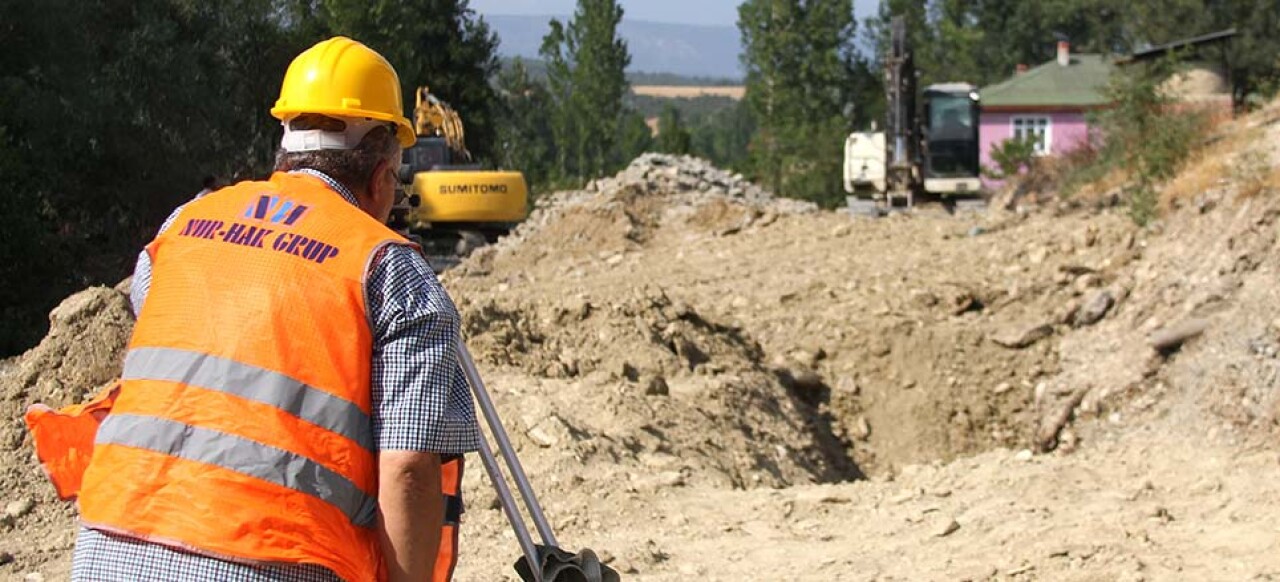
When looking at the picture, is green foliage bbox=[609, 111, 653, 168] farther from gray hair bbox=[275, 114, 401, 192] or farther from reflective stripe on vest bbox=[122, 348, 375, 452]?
reflective stripe on vest bbox=[122, 348, 375, 452]

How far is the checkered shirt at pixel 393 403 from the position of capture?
2184mm

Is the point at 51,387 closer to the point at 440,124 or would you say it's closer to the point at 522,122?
the point at 440,124

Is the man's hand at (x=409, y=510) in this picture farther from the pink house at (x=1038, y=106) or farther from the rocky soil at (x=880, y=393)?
the pink house at (x=1038, y=106)

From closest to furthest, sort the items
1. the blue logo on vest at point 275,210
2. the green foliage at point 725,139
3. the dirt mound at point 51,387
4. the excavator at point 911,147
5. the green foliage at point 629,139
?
the blue logo on vest at point 275,210, the dirt mound at point 51,387, the excavator at point 911,147, the green foliage at point 629,139, the green foliage at point 725,139

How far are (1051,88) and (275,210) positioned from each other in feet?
170

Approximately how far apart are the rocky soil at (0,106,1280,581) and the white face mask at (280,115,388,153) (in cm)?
346

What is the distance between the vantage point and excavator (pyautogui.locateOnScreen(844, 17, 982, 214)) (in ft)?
73.7

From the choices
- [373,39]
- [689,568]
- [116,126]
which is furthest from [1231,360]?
[373,39]

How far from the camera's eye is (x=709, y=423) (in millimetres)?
8727

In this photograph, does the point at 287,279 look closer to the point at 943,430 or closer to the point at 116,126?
the point at 943,430

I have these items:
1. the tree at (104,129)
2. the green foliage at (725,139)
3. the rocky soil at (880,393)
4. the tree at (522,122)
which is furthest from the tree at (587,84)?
the green foliage at (725,139)

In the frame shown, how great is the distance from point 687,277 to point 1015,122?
38243 mm

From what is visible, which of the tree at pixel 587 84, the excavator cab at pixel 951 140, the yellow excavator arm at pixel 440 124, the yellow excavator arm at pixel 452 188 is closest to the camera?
the yellow excavator arm at pixel 452 188

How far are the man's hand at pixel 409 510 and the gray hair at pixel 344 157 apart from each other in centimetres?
49
